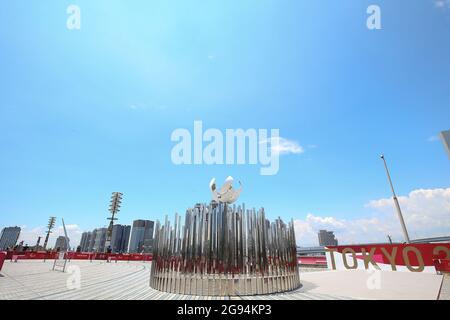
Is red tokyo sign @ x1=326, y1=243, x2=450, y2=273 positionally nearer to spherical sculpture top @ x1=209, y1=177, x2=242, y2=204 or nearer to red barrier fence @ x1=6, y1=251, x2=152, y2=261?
spherical sculpture top @ x1=209, y1=177, x2=242, y2=204

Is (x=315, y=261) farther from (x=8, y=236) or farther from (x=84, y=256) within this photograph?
(x=8, y=236)

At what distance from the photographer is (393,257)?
16.7 metres

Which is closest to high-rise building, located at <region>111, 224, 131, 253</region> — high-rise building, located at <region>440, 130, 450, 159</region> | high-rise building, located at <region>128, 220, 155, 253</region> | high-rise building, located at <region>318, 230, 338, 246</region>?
high-rise building, located at <region>128, 220, 155, 253</region>

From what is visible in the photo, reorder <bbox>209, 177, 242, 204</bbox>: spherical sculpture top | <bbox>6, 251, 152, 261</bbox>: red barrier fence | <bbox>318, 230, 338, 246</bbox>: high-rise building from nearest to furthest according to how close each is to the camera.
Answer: <bbox>209, 177, 242, 204</bbox>: spherical sculpture top
<bbox>6, 251, 152, 261</bbox>: red barrier fence
<bbox>318, 230, 338, 246</bbox>: high-rise building

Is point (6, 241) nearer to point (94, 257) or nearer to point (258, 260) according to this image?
point (94, 257)

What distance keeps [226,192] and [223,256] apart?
371cm

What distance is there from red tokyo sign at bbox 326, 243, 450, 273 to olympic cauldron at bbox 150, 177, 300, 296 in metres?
11.6

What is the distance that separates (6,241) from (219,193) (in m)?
187

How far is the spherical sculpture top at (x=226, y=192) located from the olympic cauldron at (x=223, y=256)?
214 cm

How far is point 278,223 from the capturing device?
396 inches

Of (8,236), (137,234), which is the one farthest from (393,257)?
(8,236)

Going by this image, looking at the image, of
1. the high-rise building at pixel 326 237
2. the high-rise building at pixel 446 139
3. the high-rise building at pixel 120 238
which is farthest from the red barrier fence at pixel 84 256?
the high-rise building at pixel 326 237

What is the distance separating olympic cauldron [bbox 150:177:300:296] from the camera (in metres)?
8.29
